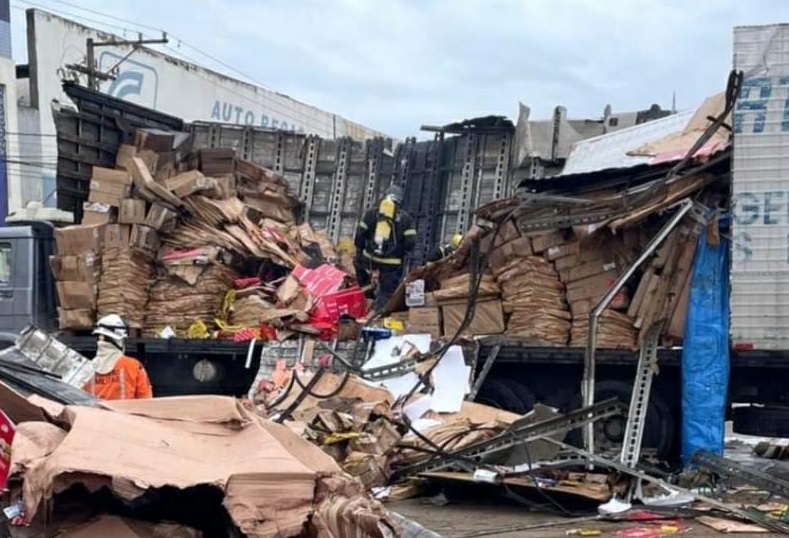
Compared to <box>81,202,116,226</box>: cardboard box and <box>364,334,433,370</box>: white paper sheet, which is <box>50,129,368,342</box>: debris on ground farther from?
<box>364,334,433,370</box>: white paper sheet

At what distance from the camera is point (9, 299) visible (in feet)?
33.8

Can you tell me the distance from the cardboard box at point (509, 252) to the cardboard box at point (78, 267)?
13.0 feet

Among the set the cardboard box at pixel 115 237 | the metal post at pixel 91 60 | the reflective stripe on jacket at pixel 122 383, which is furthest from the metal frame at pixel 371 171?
the metal post at pixel 91 60

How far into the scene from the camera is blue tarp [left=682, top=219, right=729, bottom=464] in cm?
794

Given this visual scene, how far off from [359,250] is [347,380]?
2.20 m

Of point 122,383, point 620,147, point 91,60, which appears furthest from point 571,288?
point 91,60

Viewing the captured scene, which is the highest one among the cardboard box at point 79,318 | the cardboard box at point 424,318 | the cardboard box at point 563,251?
the cardboard box at point 563,251

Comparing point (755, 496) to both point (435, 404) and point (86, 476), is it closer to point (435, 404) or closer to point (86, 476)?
point (435, 404)

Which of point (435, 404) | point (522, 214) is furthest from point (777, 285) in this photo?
point (435, 404)

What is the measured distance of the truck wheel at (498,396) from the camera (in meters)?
8.93

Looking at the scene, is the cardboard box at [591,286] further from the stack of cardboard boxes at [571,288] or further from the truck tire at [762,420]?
the truck tire at [762,420]

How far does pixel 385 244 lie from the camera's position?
1057 centimetres

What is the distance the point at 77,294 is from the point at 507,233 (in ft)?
14.1

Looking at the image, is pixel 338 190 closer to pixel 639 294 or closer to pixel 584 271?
pixel 584 271
